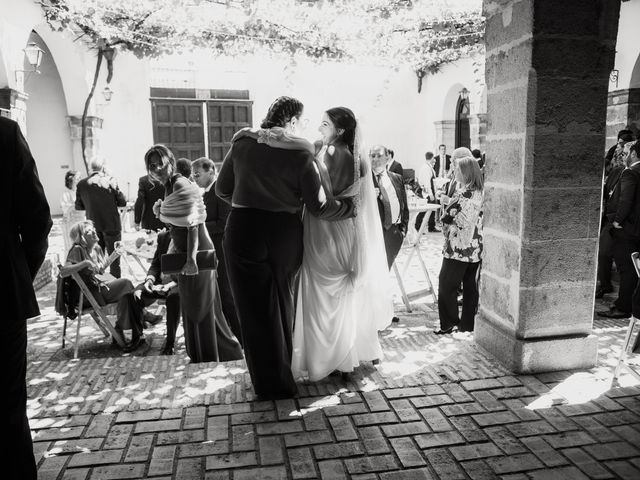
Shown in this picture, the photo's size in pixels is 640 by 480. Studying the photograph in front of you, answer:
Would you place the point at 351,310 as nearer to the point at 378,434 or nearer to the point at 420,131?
the point at 378,434

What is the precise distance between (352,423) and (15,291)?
172 cm

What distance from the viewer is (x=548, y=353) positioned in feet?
12.0

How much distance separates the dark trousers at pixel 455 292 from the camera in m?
5.52

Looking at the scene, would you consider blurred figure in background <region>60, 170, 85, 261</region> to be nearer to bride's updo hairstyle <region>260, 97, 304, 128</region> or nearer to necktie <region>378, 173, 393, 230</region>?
necktie <region>378, 173, 393, 230</region>

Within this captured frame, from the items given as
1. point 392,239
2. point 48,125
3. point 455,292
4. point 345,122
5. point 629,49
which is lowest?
point 455,292

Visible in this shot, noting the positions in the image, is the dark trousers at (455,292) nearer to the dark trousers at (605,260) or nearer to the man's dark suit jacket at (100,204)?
the dark trousers at (605,260)

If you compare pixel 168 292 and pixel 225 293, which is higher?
pixel 168 292

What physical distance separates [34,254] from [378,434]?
180 centimetres

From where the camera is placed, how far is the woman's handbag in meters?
4.65

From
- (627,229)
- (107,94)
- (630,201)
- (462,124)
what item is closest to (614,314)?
(627,229)

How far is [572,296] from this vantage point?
3.65 meters

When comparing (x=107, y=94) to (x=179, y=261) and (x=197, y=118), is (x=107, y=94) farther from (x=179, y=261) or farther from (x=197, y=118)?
(x=179, y=261)

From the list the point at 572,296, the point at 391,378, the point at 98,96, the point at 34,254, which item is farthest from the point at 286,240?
the point at 98,96

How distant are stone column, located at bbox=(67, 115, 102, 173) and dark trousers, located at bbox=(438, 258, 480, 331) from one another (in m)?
10.7
